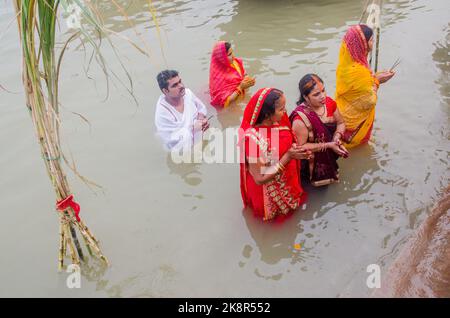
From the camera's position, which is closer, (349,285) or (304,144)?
(349,285)

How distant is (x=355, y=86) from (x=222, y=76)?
1934mm

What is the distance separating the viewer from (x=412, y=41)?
6.25m

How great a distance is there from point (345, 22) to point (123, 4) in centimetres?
492

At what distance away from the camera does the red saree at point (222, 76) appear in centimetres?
516

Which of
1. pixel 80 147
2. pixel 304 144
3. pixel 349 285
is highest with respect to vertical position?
pixel 304 144

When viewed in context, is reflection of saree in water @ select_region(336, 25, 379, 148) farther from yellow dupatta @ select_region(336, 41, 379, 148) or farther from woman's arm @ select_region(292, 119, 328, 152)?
woman's arm @ select_region(292, 119, 328, 152)

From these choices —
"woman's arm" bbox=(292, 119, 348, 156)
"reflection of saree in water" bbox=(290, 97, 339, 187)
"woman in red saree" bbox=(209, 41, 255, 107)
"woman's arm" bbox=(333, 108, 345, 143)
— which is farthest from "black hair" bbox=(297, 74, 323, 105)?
"woman in red saree" bbox=(209, 41, 255, 107)

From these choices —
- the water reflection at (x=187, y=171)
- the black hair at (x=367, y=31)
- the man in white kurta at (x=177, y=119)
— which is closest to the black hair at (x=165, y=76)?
Result: the man in white kurta at (x=177, y=119)

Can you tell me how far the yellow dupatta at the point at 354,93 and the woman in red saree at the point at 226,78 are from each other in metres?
1.54

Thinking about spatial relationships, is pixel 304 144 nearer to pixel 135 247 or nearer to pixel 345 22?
pixel 135 247

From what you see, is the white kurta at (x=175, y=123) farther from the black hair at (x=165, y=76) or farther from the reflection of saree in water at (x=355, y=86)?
the reflection of saree in water at (x=355, y=86)

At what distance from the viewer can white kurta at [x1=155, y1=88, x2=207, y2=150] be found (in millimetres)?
4461

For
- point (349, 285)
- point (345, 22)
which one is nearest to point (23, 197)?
point (349, 285)

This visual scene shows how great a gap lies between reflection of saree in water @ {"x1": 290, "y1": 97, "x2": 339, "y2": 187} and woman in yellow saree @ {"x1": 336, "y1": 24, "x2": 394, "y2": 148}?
0.36m
